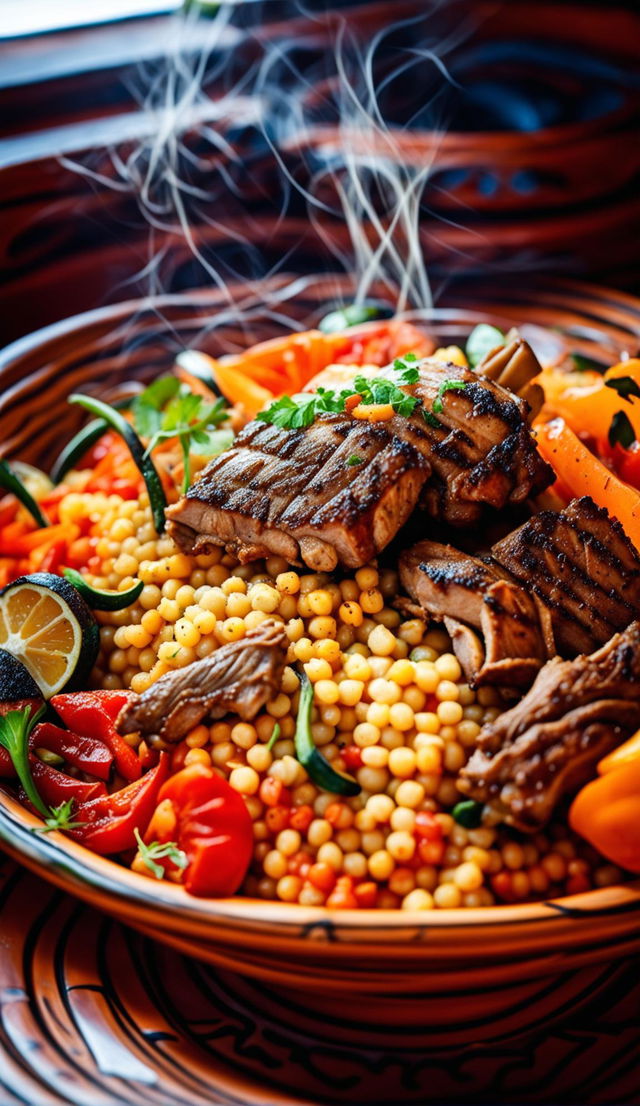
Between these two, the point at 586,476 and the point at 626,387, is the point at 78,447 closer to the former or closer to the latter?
the point at 586,476

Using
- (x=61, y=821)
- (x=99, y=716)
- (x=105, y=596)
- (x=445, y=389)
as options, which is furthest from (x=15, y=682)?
(x=445, y=389)

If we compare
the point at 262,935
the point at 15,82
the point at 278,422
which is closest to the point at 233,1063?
the point at 262,935

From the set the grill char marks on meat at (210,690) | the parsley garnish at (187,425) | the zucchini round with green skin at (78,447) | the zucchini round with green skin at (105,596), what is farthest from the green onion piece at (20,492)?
the grill char marks on meat at (210,690)

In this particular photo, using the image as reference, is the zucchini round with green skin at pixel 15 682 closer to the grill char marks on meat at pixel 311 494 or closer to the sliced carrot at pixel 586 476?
the grill char marks on meat at pixel 311 494

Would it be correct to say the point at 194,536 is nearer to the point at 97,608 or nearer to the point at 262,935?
the point at 97,608

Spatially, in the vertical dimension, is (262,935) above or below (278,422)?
below

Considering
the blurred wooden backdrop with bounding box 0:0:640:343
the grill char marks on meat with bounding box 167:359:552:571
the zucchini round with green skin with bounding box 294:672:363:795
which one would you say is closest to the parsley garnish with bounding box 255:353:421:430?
the grill char marks on meat with bounding box 167:359:552:571
